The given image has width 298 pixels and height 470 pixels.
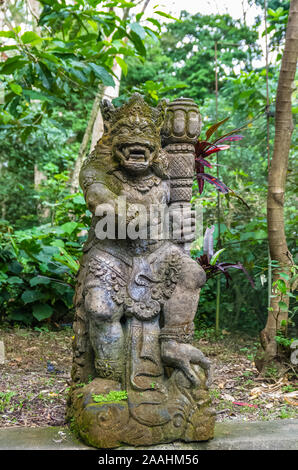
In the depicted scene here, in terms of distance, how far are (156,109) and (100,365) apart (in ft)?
5.09

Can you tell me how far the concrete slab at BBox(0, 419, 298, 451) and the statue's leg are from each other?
1.08ft

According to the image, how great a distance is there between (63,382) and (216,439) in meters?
1.66

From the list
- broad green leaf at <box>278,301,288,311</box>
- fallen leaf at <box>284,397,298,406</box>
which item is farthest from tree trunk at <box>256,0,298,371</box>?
fallen leaf at <box>284,397,298,406</box>

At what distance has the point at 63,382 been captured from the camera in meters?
3.80

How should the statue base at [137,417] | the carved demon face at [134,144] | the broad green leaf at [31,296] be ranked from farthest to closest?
1. the broad green leaf at [31,296]
2. the carved demon face at [134,144]
3. the statue base at [137,417]

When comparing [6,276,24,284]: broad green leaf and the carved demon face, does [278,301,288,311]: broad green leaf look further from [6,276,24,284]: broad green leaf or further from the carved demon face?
[6,276,24,284]: broad green leaf

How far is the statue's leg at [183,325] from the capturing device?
259 cm

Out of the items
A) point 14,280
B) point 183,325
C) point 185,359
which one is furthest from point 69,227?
point 185,359

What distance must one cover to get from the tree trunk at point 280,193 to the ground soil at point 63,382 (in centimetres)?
31

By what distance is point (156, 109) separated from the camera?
2.94 metres

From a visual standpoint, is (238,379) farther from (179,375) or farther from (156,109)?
(156,109)

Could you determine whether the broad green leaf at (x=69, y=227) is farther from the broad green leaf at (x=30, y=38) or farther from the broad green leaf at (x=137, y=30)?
the broad green leaf at (x=30, y=38)

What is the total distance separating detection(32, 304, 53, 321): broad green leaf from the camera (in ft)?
17.3

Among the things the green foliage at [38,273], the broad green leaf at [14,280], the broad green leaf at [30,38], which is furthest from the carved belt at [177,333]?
the broad green leaf at [14,280]
